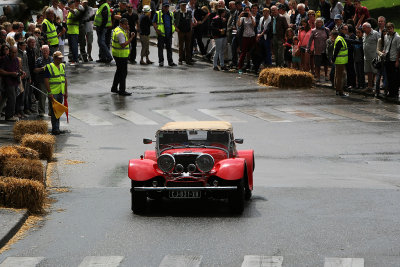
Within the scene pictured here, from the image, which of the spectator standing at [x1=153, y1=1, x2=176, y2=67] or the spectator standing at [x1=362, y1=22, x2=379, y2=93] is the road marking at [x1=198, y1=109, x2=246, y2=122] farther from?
the spectator standing at [x1=153, y1=1, x2=176, y2=67]

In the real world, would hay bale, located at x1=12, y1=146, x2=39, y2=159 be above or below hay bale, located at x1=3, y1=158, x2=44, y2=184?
below

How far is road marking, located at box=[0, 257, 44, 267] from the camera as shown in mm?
9508

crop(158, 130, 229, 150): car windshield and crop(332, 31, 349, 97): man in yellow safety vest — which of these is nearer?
crop(158, 130, 229, 150): car windshield

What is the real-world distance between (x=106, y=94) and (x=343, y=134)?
947 cm

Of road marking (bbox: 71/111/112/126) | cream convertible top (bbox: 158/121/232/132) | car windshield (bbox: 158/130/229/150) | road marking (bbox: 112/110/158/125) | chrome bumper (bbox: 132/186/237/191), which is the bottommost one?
road marking (bbox: 71/111/112/126)

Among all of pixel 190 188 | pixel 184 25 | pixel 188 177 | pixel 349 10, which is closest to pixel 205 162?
pixel 188 177

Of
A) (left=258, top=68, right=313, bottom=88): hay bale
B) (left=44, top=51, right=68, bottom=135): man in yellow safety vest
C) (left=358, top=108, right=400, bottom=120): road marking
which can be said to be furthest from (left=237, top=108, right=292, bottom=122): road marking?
(left=44, top=51, right=68, bottom=135): man in yellow safety vest

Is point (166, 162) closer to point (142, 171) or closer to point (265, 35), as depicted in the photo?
point (142, 171)

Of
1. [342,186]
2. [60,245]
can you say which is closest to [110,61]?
[342,186]

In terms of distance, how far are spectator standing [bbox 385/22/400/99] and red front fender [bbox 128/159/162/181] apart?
1440 centimetres

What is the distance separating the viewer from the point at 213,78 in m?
31.2

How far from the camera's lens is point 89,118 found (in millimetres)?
23578

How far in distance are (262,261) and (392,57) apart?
56.2ft

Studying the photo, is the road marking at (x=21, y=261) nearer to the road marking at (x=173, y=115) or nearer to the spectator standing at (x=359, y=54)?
the road marking at (x=173, y=115)
